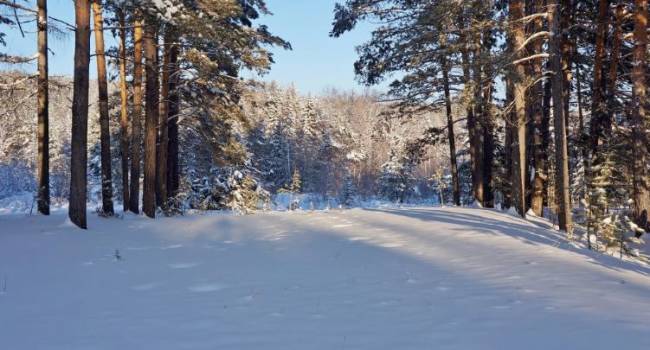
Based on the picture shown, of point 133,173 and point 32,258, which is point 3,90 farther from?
point 32,258

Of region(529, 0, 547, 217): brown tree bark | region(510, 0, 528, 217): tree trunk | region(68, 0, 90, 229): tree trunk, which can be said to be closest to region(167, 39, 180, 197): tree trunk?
region(68, 0, 90, 229): tree trunk

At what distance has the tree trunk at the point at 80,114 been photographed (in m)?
9.09

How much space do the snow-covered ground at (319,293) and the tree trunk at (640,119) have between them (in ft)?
12.0

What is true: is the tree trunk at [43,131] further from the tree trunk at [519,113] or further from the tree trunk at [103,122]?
the tree trunk at [519,113]

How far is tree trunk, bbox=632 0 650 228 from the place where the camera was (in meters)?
10.2

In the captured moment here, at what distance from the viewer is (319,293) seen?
4688 mm

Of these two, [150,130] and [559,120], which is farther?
[150,130]

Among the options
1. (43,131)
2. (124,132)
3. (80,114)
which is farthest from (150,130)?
(80,114)

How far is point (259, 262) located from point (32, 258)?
2.93 meters

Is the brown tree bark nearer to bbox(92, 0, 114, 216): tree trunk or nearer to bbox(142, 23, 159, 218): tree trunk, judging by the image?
bbox(142, 23, 159, 218): tree trunk

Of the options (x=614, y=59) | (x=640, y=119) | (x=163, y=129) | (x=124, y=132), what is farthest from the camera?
(x=124, y=132)

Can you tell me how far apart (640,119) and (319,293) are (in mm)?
9142

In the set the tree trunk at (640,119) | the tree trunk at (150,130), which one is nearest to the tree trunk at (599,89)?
the tree trunk at (640,119)

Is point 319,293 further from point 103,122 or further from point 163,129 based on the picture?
point 163,129
